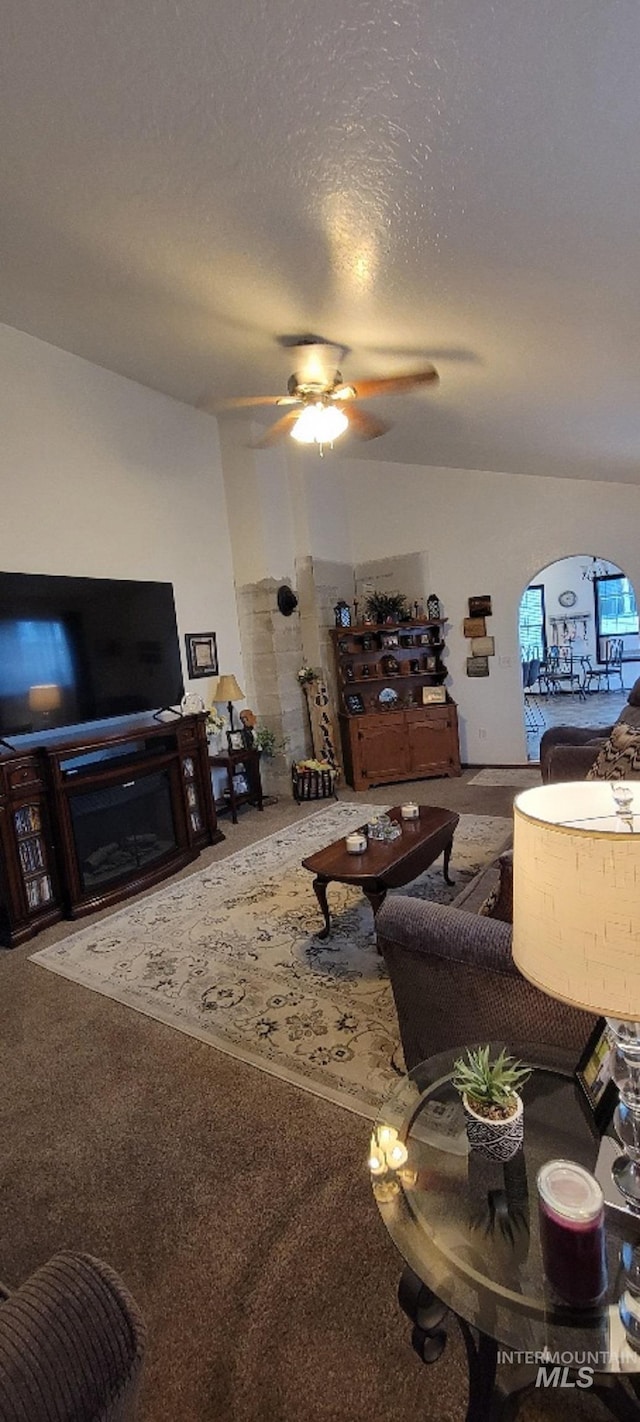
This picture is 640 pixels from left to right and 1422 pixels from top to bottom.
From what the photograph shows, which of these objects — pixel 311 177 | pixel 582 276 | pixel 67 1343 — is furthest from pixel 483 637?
pixel 67 1343

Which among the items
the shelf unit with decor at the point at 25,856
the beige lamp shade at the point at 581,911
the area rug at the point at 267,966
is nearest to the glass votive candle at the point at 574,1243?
the beige lamp shade at the point at 581,911

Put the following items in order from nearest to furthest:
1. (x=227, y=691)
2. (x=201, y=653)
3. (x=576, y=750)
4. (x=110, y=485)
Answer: (x=576, y=750)
(x=110, y=485)
(x=227, y=691)
(x=201, y=653)

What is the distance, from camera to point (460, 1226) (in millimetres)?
1020

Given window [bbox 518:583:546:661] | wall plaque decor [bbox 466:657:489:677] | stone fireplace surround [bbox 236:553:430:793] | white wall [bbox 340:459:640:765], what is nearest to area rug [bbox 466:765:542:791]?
white wall [bbox 340:459:640:765]

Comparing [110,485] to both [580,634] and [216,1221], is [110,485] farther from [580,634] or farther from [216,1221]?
[580,634]

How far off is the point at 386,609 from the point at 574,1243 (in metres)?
5.96

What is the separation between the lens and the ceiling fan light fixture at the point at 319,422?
131 inches

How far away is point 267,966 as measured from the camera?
9.21 feet

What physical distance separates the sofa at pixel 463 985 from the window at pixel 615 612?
1095cm

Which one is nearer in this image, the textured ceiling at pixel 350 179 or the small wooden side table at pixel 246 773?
the textured ceiling at pixel 350 179

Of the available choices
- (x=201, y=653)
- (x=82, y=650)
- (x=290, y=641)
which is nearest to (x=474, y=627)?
(x=290, y=641)

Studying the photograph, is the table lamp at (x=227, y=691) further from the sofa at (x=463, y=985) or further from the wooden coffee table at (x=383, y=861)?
the sofa at (x=463, y=985)

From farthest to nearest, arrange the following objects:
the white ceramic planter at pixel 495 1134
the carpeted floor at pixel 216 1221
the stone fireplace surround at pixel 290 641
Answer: the stone fireplace surround at pixel 290 641
the carpeted floor at pixel 216 1221
the white ceramic planter at pixel 495 1134

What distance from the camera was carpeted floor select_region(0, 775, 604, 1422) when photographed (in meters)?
1.21
